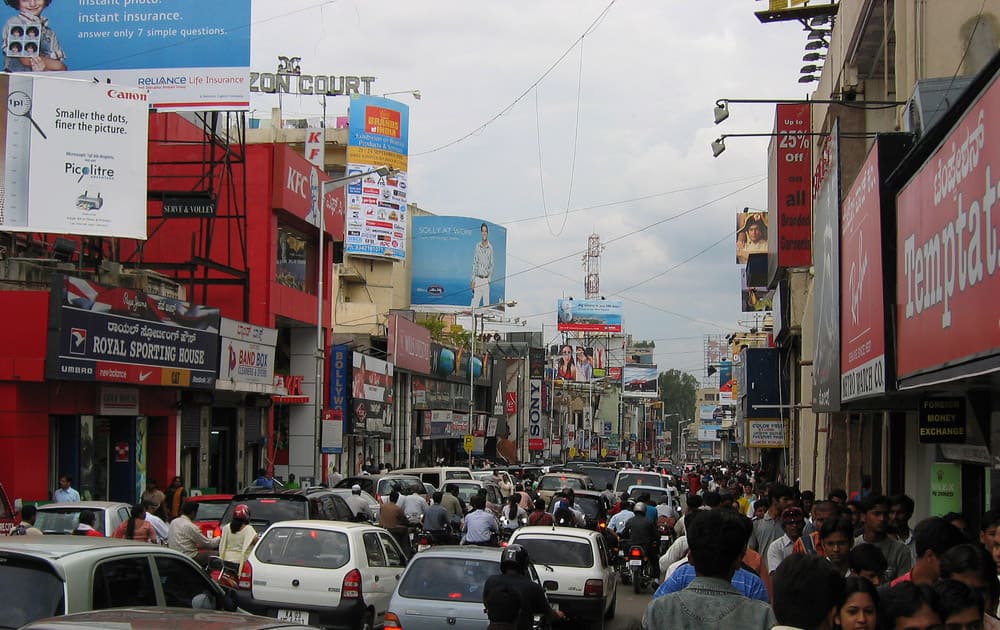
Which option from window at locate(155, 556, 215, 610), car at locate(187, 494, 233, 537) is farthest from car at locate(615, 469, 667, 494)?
window at locate(155, 556, 215, 610)

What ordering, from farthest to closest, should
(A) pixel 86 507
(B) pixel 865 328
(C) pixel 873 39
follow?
(C) pixel 873 39 → (A) pixel 86 507 → (B) pixel 865 328

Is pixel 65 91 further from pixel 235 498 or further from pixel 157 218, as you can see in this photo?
pixel 235 498

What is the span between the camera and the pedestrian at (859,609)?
18.6 feet

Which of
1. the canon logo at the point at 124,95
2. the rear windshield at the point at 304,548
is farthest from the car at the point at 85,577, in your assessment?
the canon logo at the point at 124,95

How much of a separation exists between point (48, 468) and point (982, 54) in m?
20.2

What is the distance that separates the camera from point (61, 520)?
16.8m

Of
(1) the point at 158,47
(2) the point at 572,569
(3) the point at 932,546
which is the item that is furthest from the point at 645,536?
(1) the point at 158,47

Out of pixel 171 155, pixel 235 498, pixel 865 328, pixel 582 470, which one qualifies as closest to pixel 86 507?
pixel 235 498

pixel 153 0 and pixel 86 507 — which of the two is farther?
pixel 153 0

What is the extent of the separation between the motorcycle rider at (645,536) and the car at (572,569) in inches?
188

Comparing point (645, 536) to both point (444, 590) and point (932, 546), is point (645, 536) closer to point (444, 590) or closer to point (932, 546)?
point (444, 590)

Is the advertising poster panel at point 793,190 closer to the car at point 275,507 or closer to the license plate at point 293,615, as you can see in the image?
the car at point 275,507

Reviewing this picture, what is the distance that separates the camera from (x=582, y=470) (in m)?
A: 43.2

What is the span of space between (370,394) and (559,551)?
3419cm
